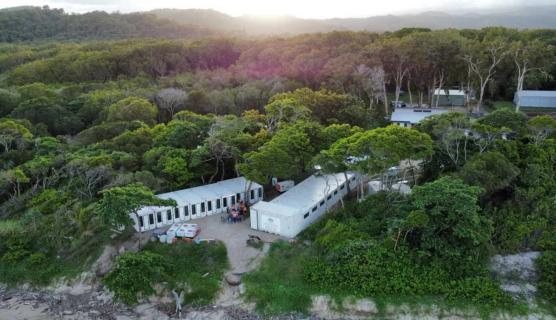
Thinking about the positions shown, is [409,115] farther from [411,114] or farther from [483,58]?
[483,58]

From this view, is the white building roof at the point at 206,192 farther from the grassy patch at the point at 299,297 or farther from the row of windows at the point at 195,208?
the grassy patch at the point at 299,297

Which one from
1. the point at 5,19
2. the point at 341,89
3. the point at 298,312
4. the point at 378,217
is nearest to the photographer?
the point at 298,312

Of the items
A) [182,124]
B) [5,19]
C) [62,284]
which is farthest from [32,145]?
[5,19]

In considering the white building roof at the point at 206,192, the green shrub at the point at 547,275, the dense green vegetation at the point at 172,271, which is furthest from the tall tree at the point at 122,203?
the green shrub at the point at 547,275

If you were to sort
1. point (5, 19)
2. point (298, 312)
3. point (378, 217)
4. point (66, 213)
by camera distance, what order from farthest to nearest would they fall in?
point (5, 19) → point (66, 213) → point (378, 217) → point (298, 312)

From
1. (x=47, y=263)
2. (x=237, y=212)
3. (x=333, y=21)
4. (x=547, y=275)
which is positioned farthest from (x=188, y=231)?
(x=333, y=21)

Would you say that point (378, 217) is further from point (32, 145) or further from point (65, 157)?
point (32, 145)

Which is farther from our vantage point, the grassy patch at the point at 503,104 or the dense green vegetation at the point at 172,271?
the grassy patch at the point at 503,104

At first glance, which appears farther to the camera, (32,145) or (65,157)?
(32,145)
